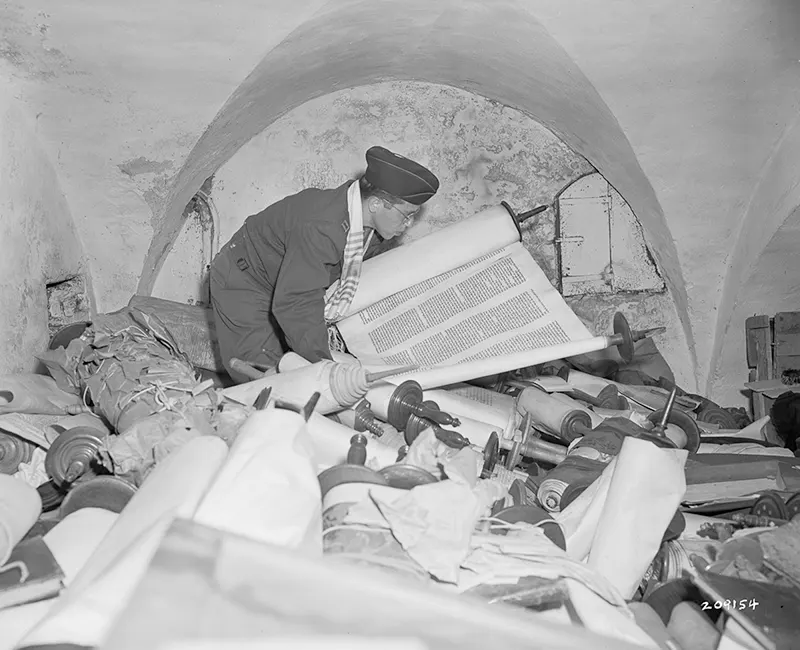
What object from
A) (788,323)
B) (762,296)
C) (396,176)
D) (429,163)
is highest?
(429,163)

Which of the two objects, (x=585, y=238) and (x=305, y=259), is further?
(x=585, y=238)

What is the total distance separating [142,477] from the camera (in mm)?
1612

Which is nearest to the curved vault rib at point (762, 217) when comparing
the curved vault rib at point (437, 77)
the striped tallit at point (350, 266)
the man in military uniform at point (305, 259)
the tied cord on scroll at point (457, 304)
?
the curved vault rib at point (437, 77)

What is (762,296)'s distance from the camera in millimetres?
3738

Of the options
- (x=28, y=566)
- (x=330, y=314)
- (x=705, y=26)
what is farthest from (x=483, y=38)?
(x=28, y=566)

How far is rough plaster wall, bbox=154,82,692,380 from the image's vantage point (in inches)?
162

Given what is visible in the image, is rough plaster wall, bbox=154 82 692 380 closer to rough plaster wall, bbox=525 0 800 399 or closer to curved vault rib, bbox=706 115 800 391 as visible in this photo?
curved vault rib, bbox=706 115 800 391

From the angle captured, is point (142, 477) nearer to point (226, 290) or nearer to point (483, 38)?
point (226, 290)

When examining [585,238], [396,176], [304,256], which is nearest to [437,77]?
[585,238]

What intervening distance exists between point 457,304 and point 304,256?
1.92 feet

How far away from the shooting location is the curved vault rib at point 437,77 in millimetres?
3193

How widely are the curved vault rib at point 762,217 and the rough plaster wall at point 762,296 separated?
0.02 metres

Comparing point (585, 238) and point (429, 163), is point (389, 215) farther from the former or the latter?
point (585, 238)

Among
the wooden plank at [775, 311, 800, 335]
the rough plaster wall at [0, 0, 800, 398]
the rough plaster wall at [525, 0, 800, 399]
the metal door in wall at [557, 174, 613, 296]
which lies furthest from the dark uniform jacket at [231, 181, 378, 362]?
the wooden plank at [775, 311, 800, 335]
